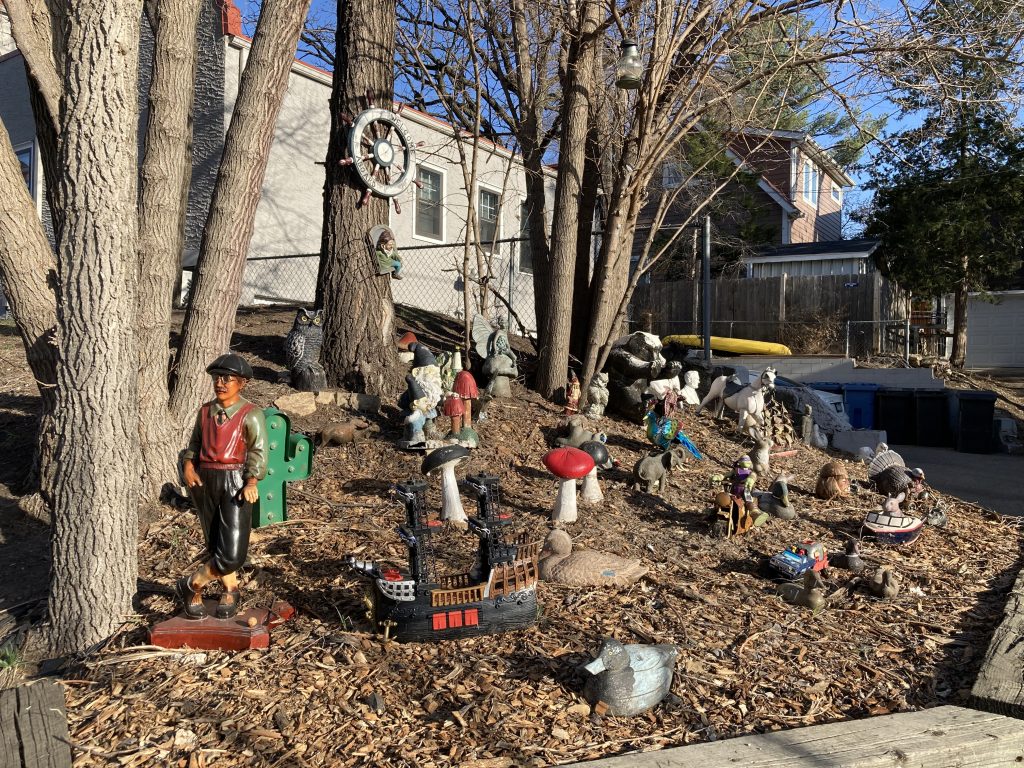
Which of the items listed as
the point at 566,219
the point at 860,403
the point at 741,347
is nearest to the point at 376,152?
the point at 566,219

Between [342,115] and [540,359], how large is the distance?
3.00 meters

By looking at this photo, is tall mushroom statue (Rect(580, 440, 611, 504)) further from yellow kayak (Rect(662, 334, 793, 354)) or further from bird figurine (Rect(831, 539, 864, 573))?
yellow kayak (Rect(662, 334, 793, 354))

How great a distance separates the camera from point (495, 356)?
695 cm

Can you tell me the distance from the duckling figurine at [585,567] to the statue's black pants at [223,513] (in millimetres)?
1657

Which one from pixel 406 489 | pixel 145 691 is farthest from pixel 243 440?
pixel 145 691

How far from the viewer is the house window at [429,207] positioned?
14023 mm

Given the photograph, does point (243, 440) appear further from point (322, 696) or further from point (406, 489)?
point (322, 696)

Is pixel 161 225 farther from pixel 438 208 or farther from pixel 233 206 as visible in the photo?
pixel 438 208

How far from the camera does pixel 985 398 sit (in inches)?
426

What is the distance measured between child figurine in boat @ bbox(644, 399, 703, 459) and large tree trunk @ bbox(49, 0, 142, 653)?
383cm

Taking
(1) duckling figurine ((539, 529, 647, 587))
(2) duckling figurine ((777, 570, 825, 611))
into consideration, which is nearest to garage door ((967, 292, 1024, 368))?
(2) duckling figurine ((777, 570, 825, 611))

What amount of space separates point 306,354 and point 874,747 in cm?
527

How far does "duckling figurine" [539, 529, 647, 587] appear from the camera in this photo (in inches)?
155

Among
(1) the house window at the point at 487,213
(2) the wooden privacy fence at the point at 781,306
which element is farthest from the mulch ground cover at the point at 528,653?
(2) the wooden privacy fence at the point at 781,306
